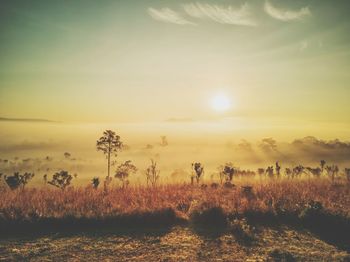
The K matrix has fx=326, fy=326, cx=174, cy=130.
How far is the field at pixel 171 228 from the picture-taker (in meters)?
7.30

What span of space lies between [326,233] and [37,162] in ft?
413

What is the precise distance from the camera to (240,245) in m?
7.69

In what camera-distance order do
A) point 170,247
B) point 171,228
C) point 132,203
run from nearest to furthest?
1. point 170,247
2. point 171,228
3. point 132,203

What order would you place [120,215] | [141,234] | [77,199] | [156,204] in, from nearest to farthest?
[141,234], [120,215], [156,204], [77,199]

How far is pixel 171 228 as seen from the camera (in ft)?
29.6

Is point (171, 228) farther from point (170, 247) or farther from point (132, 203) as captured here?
point (132, 203)

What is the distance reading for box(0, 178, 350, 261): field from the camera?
23.9 feet

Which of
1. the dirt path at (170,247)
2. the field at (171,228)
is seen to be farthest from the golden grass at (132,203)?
the dirt path at (170,247)

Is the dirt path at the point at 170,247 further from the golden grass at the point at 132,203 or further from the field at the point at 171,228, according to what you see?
the golden grass at the point at 132,203

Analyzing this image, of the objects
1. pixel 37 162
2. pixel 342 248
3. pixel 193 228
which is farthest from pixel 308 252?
pixel 37 162

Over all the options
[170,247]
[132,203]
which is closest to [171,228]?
[170,247]

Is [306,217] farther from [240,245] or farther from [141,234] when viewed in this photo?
[141,234]

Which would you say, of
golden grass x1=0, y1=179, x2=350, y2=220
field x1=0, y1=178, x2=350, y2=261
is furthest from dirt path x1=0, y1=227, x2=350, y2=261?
golden grass x1=0, y1=179, x2=350, y2=220

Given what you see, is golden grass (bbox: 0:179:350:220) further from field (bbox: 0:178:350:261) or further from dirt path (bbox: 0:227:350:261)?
dirt path (bbox: 0:227:350:261)
